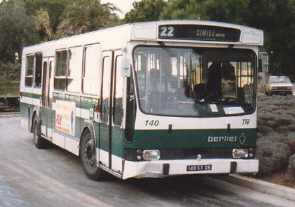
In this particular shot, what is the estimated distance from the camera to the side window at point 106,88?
11727mm

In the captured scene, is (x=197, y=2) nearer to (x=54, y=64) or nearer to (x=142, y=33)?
(x=54, y=64)

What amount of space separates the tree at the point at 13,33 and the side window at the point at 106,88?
5433cm

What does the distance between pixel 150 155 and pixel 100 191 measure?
4.49 ft

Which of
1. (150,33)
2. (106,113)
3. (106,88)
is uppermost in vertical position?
(150,33)

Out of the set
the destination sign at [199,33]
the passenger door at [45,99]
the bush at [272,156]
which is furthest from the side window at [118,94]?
the passenger door at [45,99]

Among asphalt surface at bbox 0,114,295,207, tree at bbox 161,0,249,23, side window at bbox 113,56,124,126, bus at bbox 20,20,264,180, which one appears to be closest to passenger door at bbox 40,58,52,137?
asphalt surface at bbox 0,114,295,207

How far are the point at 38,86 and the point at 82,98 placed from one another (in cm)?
491

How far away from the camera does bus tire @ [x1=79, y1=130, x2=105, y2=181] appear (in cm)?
1256

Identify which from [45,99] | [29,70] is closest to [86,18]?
[29,70]

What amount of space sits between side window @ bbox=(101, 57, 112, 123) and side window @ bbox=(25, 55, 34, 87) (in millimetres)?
7549

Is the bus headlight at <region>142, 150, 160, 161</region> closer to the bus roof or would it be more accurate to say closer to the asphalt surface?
the asphalt surface

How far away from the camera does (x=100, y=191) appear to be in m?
11.6

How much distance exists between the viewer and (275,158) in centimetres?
1222

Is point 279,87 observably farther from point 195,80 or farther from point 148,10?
point 195,80
